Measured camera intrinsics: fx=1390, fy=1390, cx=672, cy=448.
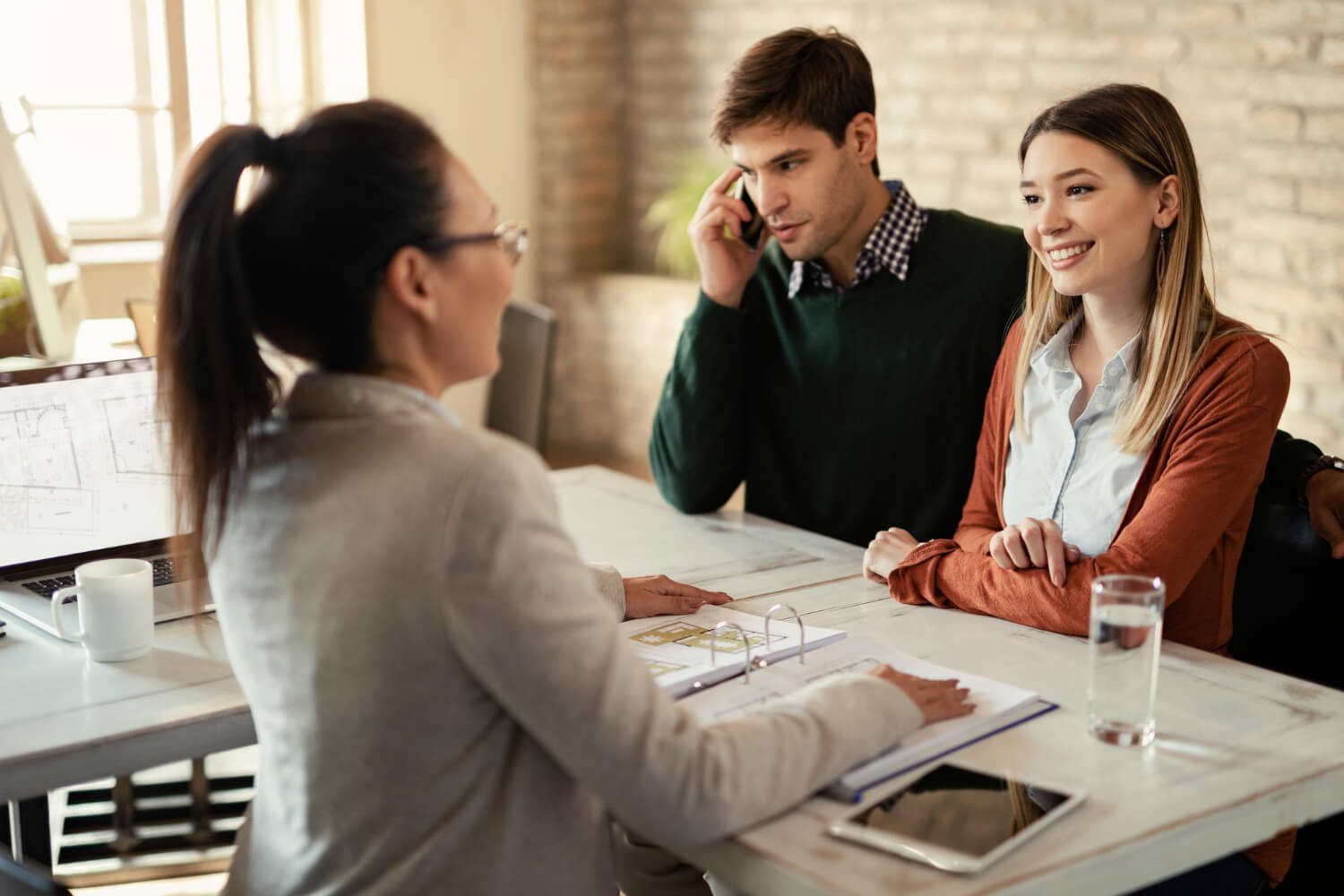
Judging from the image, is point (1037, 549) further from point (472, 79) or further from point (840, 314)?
point (472, 79)

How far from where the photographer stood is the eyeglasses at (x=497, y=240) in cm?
104

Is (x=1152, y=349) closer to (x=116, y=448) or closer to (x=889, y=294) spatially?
(x=889, y=294)

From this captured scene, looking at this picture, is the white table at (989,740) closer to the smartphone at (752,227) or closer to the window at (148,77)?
the smartphone at (752,227)

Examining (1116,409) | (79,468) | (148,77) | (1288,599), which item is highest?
(148,77)

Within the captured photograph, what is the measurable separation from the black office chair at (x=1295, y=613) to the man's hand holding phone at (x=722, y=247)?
888mm

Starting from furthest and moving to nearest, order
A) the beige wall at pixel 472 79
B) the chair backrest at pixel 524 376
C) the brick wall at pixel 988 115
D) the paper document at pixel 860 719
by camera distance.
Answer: the beige wall at pixel 472 79 → the brick wall at pixel 988 115 → the chair backrest at pixel 524 376 → the paper document at pixel 860 719

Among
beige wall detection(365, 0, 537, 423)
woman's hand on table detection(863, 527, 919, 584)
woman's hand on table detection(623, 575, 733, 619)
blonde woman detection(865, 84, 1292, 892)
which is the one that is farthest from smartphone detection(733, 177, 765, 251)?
beige wall detection(365, 0, 537, 423)

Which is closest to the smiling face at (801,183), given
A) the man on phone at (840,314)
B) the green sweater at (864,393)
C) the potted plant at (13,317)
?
the man on phone at (840,314)

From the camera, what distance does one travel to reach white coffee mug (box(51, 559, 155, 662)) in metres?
1.50

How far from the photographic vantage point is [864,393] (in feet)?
7.41

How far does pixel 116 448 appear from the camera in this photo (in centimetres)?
178

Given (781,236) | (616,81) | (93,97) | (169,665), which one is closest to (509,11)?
(616,81)

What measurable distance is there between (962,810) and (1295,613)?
75 centimetres

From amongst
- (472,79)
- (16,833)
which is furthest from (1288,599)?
(472,79)
